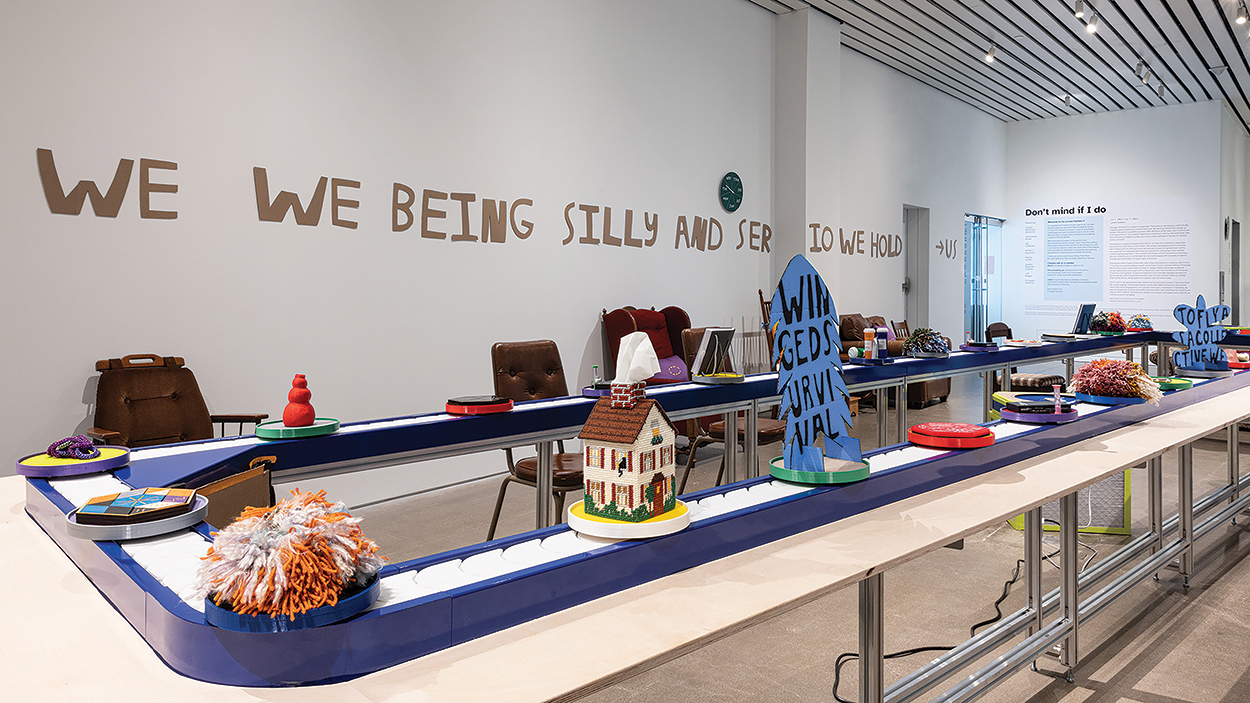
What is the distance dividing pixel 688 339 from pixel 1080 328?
11.8ft

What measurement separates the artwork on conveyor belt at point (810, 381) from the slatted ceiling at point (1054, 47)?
244 inches

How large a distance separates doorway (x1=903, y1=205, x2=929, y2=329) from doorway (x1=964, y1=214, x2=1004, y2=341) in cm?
159

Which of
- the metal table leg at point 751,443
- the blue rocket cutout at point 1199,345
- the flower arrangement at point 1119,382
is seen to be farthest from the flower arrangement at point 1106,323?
the metal table leg at point 751,443

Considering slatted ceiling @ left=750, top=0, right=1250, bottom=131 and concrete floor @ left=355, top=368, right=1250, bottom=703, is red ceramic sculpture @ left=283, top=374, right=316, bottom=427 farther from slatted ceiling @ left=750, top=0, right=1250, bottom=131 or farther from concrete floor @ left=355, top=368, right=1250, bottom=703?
slatted ceiling @ left=750, top=0, right=1250, bottom=131

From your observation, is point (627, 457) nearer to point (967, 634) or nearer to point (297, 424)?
point (297, 424)

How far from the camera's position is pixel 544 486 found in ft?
9.73

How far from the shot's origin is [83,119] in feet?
10.8

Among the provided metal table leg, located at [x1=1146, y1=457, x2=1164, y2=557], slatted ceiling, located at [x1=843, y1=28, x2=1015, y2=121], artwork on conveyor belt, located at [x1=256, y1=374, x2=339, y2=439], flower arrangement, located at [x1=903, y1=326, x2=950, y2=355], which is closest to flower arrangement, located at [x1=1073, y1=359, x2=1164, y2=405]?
metal table leg, located at [x1=1146, y1=457, x2=1164, y2=557]

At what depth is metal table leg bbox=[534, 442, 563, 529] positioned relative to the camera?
9.47 ft

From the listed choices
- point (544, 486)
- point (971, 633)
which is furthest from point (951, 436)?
point (544, 486)

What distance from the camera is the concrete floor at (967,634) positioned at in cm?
226

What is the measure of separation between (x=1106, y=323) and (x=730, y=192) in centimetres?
325

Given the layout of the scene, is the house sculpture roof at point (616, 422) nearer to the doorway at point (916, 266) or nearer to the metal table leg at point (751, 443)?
the metal table leg at point (751, 443)

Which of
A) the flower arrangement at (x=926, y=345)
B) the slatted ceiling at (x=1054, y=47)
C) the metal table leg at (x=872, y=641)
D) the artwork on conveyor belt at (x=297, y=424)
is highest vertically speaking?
the slatted ceiling at (x=1054, y=47)
